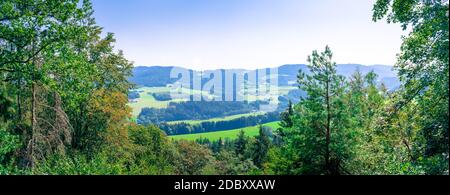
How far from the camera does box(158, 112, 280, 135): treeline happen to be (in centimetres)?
7484

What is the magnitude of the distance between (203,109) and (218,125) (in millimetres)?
8273

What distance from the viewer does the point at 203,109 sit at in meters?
95.7

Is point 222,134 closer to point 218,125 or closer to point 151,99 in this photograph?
point 218,125

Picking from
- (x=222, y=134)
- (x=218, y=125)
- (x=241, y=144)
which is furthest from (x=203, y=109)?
(x=241, y=144)

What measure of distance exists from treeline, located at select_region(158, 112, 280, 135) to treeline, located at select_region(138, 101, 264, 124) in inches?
111

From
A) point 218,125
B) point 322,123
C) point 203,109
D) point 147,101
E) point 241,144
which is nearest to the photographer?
point 322,123

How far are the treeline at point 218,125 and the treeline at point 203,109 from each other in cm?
283

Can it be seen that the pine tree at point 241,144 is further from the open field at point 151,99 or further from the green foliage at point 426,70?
the green foliage at point 426,70

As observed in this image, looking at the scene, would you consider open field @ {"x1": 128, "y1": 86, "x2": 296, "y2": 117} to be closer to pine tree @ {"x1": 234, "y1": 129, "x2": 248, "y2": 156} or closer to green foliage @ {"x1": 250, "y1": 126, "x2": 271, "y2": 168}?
green foliage @ {"x1": 250, "y1": 126, "x2": 271, "y2": 168}

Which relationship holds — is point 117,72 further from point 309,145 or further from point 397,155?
point 397,155

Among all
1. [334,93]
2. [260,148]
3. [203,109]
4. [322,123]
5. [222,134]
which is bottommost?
[222,134]

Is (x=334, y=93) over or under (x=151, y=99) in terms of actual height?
over
